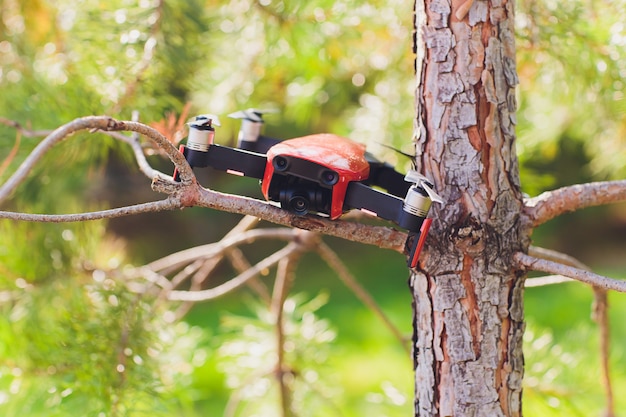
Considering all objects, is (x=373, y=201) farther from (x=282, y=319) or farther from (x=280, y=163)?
(x=282, y=319)

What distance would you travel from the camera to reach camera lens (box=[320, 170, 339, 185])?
14.8 inches

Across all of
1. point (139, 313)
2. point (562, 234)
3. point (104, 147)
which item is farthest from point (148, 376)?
point (562, 234)

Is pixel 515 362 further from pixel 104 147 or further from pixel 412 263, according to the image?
pixel 104 147

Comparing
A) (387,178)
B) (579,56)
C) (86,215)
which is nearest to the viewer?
(86,215)

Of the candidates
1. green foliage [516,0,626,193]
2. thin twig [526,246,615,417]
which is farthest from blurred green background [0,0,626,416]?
thin twig [526,246,615,417]

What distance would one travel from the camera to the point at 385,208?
0.38m

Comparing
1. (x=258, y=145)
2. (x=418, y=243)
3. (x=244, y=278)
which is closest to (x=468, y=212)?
(x=418, y=243)

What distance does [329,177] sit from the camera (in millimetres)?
376

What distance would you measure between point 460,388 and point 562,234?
6.65 ft

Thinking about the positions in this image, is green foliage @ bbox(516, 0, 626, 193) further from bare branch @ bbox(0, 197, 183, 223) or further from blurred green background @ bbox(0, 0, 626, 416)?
bare branch @ bbox(0, 197, 183, 223)

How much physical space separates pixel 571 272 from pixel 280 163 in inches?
6.9

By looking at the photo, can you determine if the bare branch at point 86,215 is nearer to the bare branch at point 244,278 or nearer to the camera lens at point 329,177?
the camera lens at point 329,177

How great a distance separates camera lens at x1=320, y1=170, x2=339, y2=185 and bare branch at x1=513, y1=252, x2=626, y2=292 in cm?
12

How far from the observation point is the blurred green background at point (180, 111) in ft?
1.83
